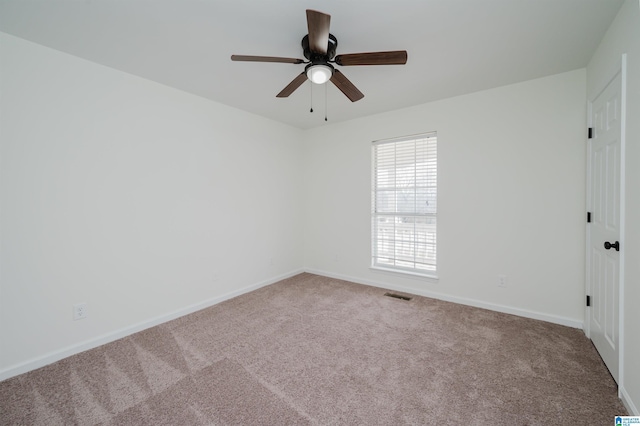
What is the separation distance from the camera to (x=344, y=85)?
2.25 m

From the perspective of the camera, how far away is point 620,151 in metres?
1.84

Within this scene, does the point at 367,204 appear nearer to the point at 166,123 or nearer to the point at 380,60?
the point at 380,60

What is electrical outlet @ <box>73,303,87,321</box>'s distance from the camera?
237cm

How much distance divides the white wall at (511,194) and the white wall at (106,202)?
7.29 feet

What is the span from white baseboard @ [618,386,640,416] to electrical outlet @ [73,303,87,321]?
13.1 feet

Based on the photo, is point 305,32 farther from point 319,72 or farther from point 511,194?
point 511,194

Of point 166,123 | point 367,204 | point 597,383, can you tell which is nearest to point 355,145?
point 367,204

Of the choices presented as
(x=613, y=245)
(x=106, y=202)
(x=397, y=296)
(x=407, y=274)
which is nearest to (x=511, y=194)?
(x=613, y=245)

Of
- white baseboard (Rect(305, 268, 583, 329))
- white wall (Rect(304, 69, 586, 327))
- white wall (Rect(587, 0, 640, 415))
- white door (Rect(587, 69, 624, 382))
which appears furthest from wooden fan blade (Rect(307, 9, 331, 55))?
white baseboard (Rect(305, 268, 583, 329))

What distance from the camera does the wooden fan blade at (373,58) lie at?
183cm

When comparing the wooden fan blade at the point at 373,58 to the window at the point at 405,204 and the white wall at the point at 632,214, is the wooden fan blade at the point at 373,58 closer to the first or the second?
the white wall at the point at 632,214

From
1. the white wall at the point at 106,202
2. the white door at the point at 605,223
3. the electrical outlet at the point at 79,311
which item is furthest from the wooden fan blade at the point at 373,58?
the electrical outlet at the point at 79,311

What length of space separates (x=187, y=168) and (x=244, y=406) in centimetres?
251

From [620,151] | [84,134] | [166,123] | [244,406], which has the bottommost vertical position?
[244,406]
